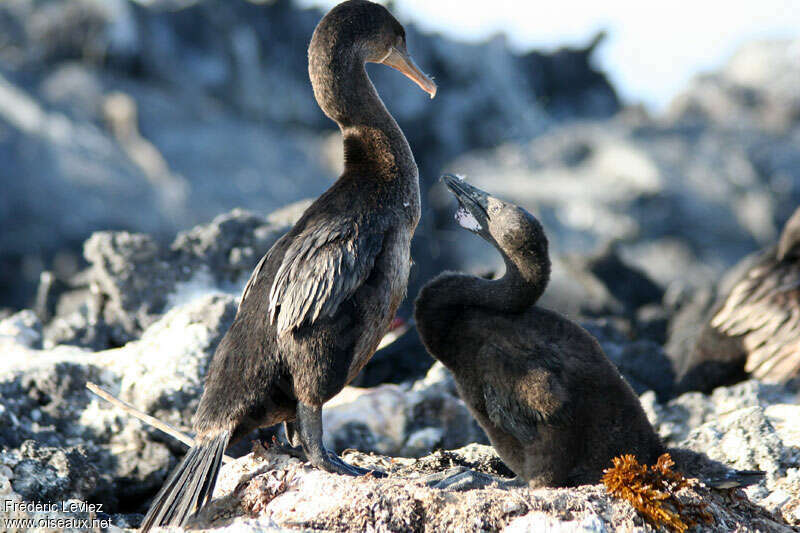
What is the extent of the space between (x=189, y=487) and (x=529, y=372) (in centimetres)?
179

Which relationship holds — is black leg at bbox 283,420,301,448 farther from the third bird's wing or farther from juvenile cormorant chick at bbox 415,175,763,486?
the third bird's wing

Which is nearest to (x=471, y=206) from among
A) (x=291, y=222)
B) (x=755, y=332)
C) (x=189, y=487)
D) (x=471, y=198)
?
(x=471, y=198)

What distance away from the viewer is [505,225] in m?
4.97

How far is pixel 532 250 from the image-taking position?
16.2 feet

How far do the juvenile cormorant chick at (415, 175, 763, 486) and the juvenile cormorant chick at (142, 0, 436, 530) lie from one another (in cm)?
45

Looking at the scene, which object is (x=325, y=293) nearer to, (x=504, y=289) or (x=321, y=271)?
(x=321, y=271)

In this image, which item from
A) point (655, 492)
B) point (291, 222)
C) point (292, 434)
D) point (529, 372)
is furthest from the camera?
point (291, 222)

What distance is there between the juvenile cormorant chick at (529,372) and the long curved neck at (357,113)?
2.02ft

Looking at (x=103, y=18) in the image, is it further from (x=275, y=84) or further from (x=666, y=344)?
(x=666, y=344)

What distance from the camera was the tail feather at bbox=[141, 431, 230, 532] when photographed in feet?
12.7

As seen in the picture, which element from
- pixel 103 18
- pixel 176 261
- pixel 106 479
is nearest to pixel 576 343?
pixel 106 479

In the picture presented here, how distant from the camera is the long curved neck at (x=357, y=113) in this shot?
190 inches

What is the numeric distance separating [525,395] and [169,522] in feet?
6.05

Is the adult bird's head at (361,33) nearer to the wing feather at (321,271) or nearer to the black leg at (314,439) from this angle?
the wing feather at (321,271)
